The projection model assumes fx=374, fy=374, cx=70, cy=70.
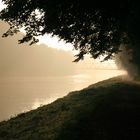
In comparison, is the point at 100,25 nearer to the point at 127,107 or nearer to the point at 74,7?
the point at 74,7

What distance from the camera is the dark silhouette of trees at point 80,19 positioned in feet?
55.4

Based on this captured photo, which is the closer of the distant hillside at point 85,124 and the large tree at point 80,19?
the distant hillside at point 85,124

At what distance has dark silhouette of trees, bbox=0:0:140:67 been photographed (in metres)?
16.9

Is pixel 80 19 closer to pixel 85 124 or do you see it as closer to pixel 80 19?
A: pixel 80 19

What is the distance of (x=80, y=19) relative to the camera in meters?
18.4

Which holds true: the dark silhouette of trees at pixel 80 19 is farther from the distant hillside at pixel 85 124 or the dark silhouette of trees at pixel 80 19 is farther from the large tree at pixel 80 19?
the distant hillside at pixel 85 124

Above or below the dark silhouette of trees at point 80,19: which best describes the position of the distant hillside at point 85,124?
below

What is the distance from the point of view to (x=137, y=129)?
1505cm

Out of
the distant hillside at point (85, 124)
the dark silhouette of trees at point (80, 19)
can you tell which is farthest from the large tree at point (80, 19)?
the distant hillside at point (85, 124)

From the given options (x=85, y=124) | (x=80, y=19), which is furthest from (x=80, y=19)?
(x=85, y=124)

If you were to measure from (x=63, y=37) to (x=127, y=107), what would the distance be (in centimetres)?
506

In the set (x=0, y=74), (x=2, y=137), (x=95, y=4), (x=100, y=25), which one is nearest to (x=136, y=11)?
(x=95, y=4)

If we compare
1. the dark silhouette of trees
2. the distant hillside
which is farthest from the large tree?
the distant hillside

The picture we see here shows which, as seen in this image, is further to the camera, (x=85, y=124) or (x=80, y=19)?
(x=80, y=19)
